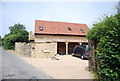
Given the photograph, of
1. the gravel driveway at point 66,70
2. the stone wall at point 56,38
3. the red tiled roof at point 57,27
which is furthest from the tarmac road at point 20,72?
the red tiled roof at point 57,27

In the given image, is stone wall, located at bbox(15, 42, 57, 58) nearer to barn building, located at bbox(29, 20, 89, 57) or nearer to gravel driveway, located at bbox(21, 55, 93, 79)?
barn building, located at bbox(29, 20, 89, 57)

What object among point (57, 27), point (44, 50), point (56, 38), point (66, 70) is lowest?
point (66, 70)

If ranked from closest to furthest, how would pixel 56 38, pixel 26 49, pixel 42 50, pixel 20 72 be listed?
pixel 20 72, pixel 42 50, pixel 26 49, pixel 56 38

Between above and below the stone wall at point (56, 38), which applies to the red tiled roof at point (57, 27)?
above

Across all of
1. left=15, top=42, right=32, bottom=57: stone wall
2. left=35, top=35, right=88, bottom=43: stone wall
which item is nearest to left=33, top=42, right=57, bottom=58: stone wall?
left=15, top=42, right=32, bottom=57: stone wall

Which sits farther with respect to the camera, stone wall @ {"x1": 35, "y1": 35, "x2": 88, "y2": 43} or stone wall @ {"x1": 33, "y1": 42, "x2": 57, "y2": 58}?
stone wall @ {"x1": 35, "y1": 35, "x2": 88, "y2": 43}

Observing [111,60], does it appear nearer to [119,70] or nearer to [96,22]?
[119,70]

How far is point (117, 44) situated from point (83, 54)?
917 cm

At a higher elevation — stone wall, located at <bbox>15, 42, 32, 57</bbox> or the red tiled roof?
the red tiled roof

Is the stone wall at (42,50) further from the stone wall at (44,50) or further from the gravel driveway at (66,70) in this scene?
the gravel driveway at (66,70)

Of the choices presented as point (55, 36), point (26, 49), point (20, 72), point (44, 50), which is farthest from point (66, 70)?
point (55, 36)

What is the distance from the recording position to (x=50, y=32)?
1883 cm

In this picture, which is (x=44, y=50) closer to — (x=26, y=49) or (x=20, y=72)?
(x=26, y=49)

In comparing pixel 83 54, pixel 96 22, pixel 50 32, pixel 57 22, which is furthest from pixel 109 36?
pixel 57 22
